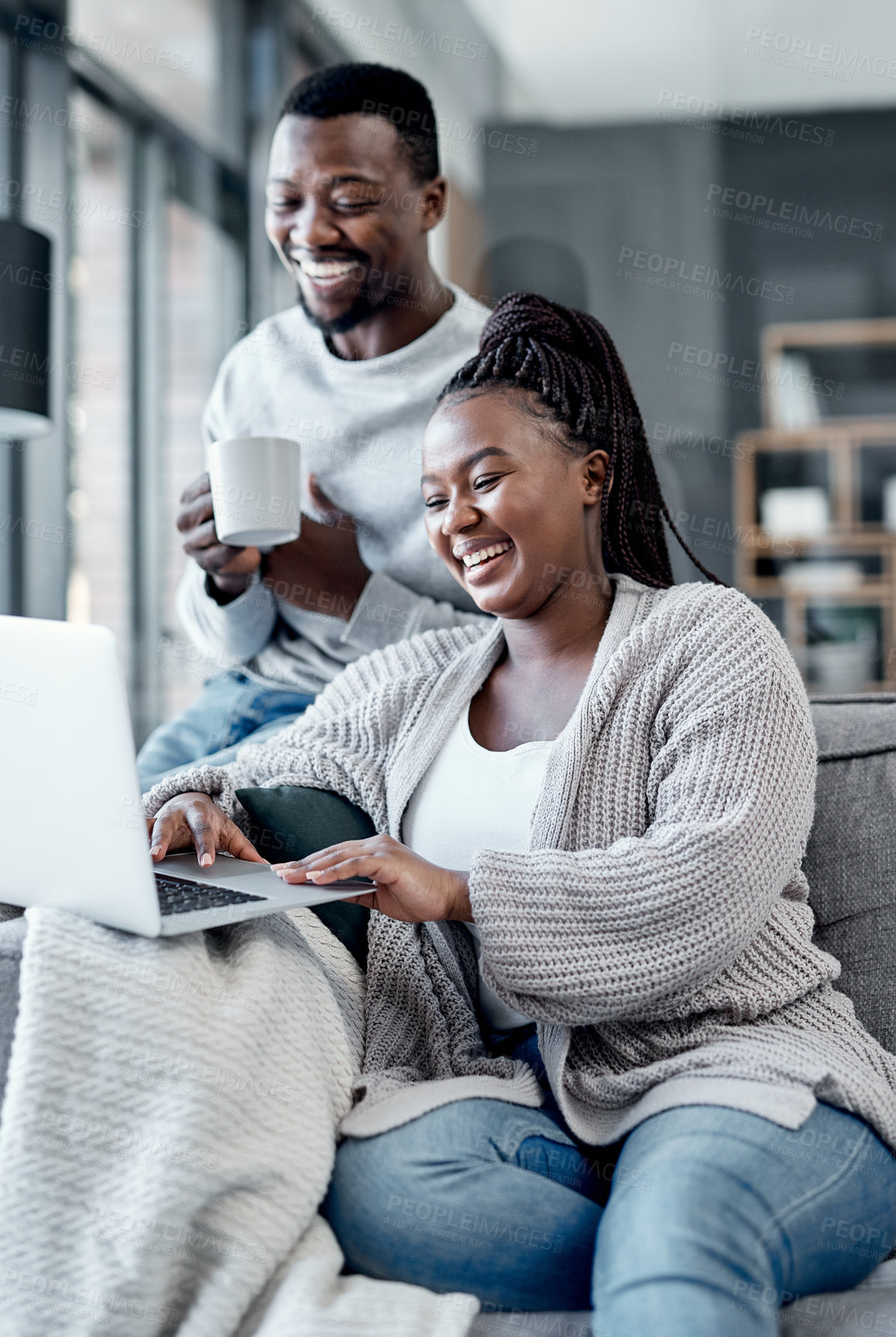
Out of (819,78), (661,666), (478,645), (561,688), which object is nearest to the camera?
(661,666)

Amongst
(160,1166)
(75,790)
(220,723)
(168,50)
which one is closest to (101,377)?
(168,50)

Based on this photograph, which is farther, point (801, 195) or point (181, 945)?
point (801, 195)

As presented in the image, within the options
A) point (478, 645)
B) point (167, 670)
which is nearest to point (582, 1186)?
point (478, 645)

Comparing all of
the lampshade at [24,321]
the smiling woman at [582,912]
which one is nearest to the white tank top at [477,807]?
the smiling woman at [582,912]

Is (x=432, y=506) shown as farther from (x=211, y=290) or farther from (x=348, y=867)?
(x=211, y=290)

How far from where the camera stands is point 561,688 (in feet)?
4.21

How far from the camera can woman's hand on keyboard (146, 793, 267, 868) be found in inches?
45.9

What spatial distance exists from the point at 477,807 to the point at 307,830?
0.65 feet

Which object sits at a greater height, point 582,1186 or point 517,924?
point 517,924

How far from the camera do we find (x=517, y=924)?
3.36 feet

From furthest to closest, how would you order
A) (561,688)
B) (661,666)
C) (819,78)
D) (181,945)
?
(819,78) < (561,688) < (661,666) < (181,945)

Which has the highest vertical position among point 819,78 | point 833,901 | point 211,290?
point 819,78

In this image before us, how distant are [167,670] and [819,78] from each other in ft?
9.87

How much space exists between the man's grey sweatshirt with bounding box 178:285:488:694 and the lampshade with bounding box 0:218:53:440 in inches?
15.9
